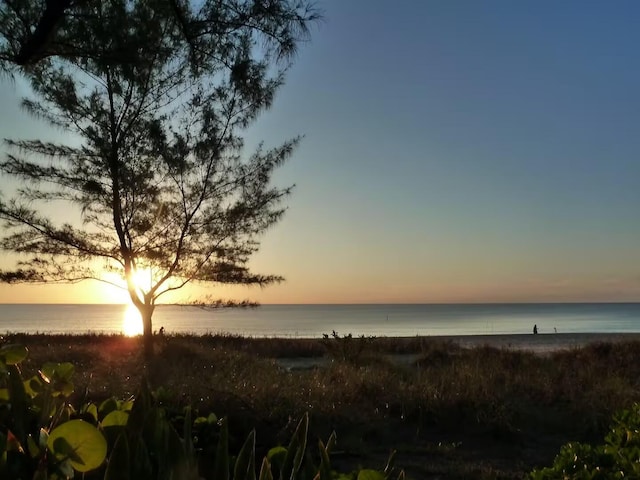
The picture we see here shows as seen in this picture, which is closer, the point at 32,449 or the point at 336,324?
the point at 32,449

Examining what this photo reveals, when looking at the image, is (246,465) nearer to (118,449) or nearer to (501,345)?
(118,449)

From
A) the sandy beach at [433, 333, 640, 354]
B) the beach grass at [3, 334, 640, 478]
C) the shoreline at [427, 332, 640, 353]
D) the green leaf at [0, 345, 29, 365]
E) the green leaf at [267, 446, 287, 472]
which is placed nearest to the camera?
the green leaf at [267, 446, 287, 472]

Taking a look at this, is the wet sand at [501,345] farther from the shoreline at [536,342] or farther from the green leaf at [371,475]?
the green leaf at [371,475]

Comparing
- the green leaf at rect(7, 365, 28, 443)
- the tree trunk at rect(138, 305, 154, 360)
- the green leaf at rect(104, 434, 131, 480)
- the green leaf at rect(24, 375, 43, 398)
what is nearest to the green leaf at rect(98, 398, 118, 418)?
the green leaf at rect(24, 375, 43, 398)

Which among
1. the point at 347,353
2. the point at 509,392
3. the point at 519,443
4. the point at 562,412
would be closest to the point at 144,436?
the point at 519,443

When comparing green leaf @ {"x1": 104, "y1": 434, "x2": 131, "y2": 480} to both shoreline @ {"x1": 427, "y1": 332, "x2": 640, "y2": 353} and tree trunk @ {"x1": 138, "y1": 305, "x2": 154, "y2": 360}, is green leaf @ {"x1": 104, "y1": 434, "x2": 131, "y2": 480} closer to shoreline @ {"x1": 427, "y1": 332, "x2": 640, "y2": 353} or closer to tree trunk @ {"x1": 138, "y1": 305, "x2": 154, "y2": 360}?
tree trunk @ {"x1": 138, "y1": 305, "x2": 154, "y2": 360}

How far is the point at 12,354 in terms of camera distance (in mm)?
1523

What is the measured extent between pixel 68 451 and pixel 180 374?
8.16 m

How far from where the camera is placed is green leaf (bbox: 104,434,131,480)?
905 mm

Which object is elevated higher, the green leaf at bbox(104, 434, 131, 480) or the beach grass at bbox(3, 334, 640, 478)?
the green leaf at bbox(104, 434, 131, 480)

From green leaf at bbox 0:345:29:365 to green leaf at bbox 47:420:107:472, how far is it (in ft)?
1.90

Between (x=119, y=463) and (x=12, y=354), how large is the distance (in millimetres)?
748

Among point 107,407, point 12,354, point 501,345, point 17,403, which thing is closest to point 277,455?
point 107,407

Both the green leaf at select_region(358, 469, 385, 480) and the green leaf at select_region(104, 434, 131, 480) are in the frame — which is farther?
the green leaf at select_region(358, 469, 385, 480)
